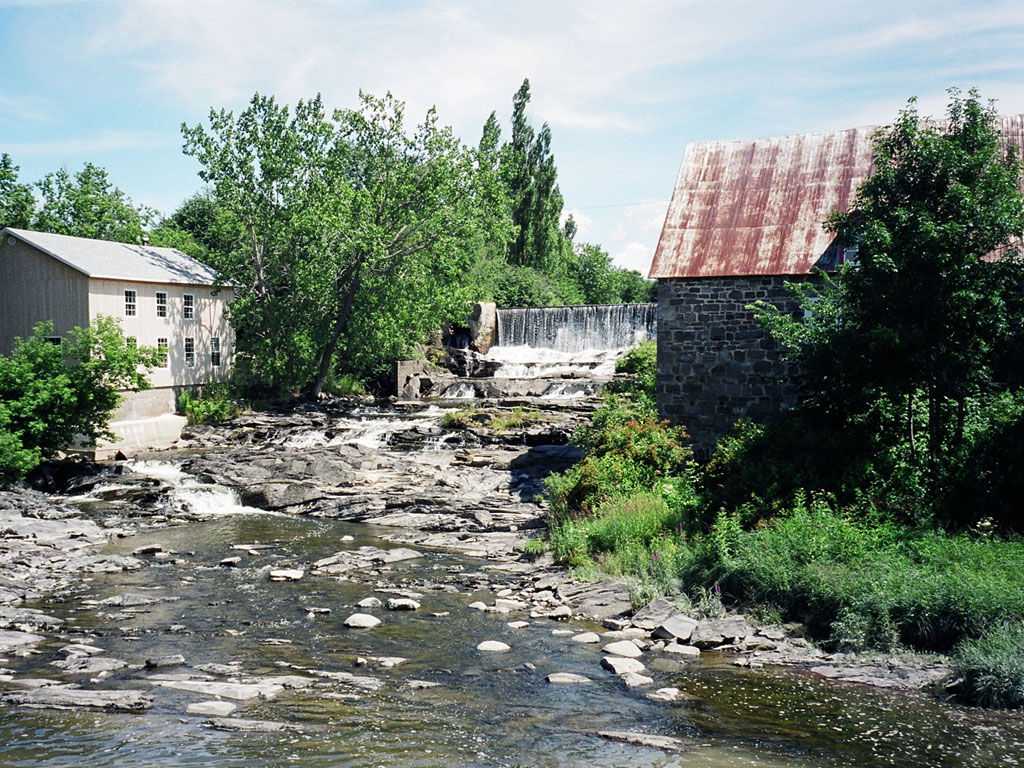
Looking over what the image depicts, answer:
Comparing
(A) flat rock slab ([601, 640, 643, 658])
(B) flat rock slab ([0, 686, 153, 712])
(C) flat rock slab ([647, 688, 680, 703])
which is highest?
(B) flat rock slab ([0, 686, 153, 712])

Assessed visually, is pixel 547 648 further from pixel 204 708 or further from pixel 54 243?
pixel 54 243

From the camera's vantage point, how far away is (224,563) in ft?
54.1

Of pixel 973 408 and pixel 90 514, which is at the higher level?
pixel 973 408

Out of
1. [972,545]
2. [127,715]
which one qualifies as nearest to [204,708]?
A: [127,715]

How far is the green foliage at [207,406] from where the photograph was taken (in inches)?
1337

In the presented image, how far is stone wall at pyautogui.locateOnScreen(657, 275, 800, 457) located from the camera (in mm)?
18297

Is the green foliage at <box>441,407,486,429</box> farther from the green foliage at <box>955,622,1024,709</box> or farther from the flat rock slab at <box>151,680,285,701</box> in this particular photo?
the green foliage at <box>955,622,1024,709</box>

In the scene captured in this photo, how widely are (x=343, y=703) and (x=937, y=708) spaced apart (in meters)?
6.21

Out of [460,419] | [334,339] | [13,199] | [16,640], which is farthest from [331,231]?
[16,640]

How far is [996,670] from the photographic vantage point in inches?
354

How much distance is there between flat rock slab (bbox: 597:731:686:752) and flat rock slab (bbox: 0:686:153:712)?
4766 mm

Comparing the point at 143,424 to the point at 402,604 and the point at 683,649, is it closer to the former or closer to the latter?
the point at 402,604

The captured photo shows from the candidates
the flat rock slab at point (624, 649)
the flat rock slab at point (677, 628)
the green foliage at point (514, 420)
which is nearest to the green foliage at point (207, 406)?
the green foliage at point (514, 420)

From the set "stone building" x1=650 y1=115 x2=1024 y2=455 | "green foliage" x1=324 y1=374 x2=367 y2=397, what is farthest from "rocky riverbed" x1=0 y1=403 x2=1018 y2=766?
"green foliage" x1=324 y1=374 x2=367 y2=397
